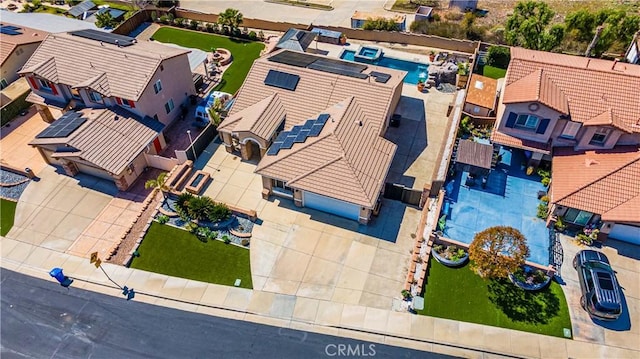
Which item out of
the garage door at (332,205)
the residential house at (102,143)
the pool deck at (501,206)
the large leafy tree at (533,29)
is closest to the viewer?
the pool deck at (501,206)

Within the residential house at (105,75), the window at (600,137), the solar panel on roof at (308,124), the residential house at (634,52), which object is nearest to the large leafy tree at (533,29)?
the residential house at (634,52)

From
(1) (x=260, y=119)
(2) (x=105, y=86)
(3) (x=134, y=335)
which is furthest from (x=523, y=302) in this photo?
(2) (x=105, y=86)

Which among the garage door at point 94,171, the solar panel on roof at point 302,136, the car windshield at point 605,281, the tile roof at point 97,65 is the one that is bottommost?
the garage door at point 94,171

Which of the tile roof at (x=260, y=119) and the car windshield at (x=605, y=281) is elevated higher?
the tile roof at (x=260, y=119)

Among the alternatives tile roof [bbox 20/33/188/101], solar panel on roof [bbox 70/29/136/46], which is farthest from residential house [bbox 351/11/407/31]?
solar panel on roof [bbox 70/29/136/46]

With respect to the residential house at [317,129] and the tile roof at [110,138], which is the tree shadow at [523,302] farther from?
the tile roof at [110,138]

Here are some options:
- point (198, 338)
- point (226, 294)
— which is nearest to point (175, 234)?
point (226, 294)
